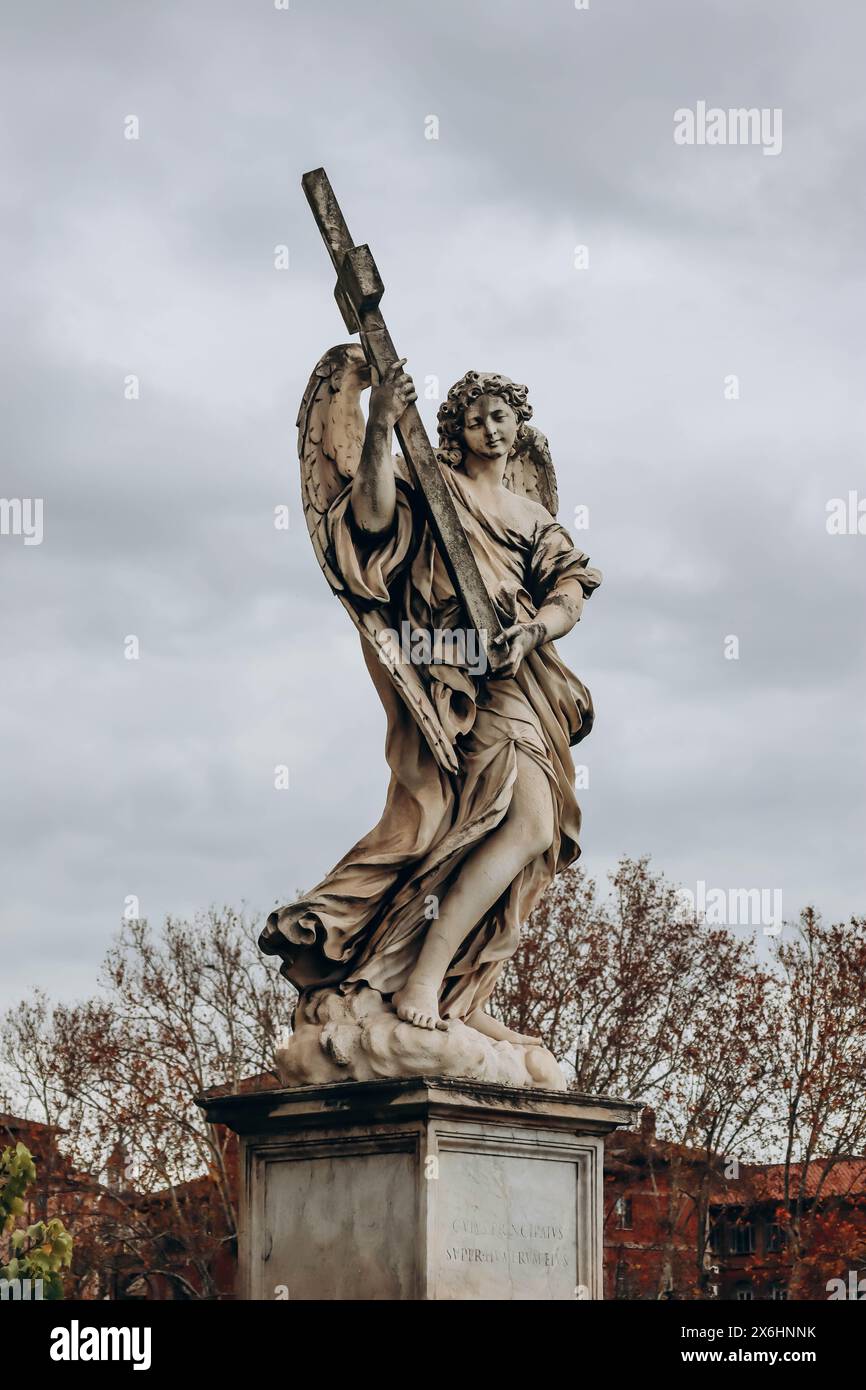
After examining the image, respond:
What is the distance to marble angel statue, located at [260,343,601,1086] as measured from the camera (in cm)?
861

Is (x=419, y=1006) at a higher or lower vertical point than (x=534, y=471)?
lower

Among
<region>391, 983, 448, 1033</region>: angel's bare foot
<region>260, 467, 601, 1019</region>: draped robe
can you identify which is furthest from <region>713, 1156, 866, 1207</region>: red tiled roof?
<region>391, 983, 448, 1033</region>: angel's bare foot

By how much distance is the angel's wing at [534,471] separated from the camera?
10086 mm

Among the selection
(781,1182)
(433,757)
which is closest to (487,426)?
(433,757)

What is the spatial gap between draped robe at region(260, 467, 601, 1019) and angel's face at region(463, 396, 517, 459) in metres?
0.17

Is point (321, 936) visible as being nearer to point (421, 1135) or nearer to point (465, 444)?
point (421, 1135)

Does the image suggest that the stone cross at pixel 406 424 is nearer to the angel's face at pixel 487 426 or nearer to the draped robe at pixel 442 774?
the draped robe at pixel 442 774

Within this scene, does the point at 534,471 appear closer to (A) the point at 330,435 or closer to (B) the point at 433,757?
(A) the point at 330,435

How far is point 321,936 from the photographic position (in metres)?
8.68

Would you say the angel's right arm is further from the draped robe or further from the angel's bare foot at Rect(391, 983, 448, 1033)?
the angel's bare foot at Rect(391, 983, 448, 1033)

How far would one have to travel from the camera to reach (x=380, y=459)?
8938 mm

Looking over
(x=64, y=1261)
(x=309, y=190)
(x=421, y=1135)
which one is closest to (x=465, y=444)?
(x=309, y=190)

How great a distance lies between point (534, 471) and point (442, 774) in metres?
1.89

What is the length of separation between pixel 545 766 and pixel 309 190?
2782 mm
